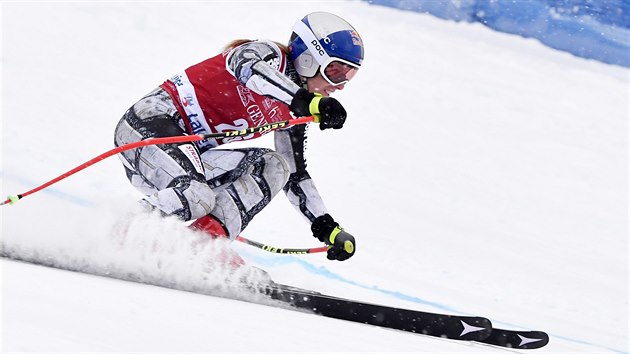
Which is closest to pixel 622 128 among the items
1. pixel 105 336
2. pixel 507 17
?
pixel 507 17

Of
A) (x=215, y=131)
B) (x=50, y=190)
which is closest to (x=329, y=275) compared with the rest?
(x=215, y=131)

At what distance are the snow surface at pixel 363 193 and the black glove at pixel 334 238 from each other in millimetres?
414

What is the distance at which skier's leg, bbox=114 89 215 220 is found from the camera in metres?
3.55

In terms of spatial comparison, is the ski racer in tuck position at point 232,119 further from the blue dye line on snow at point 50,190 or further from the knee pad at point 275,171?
the blue dye line on snow at point 50,190

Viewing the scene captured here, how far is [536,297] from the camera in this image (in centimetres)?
549

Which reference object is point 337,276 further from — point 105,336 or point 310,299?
point 105,336

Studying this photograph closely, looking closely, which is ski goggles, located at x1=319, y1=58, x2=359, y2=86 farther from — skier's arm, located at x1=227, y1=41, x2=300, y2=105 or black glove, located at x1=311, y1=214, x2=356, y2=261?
black glove, located at x1=311, y1=214, x2=356, y2=261

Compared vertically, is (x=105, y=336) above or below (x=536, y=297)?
below

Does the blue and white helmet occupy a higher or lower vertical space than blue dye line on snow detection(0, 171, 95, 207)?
higher

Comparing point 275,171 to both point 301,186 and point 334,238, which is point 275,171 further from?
point 334,238

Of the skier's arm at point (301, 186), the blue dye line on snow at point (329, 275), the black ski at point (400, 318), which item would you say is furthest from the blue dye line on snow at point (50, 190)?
the black ski at point (400, 318)

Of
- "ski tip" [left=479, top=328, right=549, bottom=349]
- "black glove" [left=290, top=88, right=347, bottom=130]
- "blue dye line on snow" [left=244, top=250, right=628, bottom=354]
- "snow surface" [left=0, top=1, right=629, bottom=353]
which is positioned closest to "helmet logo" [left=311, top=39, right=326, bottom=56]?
"black glove" [left=290, top=88, right=347, bottom=130]

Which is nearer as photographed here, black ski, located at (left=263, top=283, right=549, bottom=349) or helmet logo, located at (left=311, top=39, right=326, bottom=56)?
black ski, located at (left=263, top=283, right=549, bottom=349)

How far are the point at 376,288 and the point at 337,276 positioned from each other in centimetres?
25
